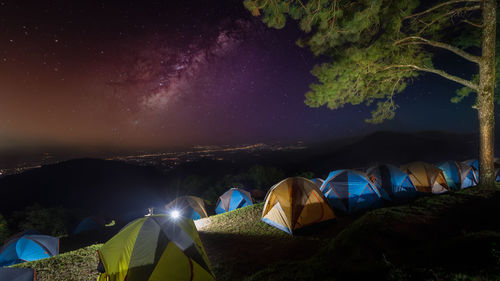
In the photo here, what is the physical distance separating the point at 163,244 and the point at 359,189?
903 centimetres

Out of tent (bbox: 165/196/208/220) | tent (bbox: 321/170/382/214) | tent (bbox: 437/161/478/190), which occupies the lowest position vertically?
tent (bbox: 165/196/208/220)

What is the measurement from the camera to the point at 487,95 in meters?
7.29

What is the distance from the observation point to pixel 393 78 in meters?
9.05

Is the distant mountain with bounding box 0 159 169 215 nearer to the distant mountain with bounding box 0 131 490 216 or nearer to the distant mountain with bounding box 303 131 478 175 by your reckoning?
the distant mountain with bounding box 0 131 490 216

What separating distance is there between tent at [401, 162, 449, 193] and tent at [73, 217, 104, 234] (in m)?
33.1

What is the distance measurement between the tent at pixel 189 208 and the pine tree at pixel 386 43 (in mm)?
14335

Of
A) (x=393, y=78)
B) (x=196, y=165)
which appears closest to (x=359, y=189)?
(x=393, y=78)

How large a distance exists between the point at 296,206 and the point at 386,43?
8.18 m

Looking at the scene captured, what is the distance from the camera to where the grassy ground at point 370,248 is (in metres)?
2.85

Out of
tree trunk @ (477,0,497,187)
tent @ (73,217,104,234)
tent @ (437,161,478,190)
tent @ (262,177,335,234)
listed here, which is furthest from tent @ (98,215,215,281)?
tent @ (73,217,104,234)

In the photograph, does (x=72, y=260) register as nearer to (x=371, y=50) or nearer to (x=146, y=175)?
(x=371, y=50)

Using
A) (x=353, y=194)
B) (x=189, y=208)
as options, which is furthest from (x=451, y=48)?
(x=189, y=208)

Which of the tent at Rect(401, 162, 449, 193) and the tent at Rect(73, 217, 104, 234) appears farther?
the tent at Rect(73, 217, 104, 234)

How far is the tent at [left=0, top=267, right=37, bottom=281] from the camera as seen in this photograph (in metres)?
4.03
